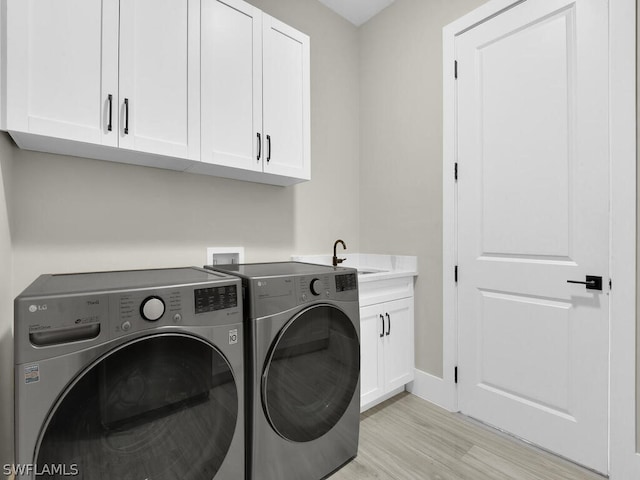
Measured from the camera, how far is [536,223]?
5.74ft

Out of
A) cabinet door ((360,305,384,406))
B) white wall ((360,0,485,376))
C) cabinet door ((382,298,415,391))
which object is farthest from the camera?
white wall ((360,0,485,376))

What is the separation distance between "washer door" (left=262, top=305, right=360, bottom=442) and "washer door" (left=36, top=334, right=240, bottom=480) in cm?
19

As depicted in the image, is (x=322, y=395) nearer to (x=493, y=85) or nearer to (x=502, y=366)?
(x=502, y=366)

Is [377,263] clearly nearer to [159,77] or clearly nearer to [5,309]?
[159,77]

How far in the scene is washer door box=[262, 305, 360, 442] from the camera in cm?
130

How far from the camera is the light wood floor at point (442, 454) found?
1517mm

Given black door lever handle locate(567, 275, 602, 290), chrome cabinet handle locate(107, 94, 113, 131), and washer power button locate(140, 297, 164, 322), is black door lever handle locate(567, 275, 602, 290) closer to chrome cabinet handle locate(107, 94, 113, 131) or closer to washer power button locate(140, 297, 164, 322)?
washer power button locate(140, 297, 164, 322)

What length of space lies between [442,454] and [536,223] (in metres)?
1.34

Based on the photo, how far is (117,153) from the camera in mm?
1444

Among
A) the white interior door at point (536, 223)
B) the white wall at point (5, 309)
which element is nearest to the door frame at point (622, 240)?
the white interior door at point (536, 223)

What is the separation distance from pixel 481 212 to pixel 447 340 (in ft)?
2.89

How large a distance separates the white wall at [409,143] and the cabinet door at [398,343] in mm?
84

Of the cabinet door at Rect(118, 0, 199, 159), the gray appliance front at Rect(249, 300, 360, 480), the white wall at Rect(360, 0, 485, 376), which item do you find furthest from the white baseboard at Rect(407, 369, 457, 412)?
the cabinet door at Rect(118, 0, 199, 159)

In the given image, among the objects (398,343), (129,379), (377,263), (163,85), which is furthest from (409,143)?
(129,379)
